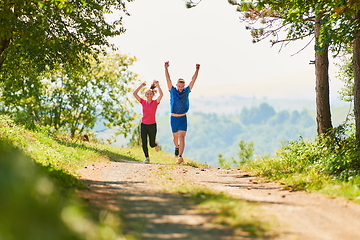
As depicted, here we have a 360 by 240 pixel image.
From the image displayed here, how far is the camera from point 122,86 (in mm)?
37219

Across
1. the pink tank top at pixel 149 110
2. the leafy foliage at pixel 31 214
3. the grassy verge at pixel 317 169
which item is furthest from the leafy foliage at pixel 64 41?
the leafy foliage at pixel 31 214

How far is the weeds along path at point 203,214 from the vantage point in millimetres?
5012

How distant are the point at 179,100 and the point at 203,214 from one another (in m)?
9.55

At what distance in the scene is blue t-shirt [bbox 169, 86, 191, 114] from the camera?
49.8 ft

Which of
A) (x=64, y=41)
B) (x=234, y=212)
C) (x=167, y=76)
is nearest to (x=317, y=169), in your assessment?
(x=234, y=212)

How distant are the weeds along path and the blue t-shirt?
5.98 m

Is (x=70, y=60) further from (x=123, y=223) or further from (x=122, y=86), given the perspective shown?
(x=122, y=86)

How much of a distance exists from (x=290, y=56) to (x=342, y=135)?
4.32 metres

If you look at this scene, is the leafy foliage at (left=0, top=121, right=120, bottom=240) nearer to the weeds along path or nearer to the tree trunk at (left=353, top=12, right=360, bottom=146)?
the weeds along path

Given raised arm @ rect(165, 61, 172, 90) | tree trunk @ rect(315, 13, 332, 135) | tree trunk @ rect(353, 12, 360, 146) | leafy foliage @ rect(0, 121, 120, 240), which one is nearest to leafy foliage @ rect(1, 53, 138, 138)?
raised arm @ rect(165, 61, 172, 90)

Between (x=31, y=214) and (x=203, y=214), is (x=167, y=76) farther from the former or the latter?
(x=31, y=214)

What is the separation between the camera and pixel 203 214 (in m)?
5.86

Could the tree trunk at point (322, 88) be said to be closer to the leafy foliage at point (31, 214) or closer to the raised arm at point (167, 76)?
the raised arm at point (167, 76)

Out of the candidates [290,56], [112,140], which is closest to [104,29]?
[290,56]
